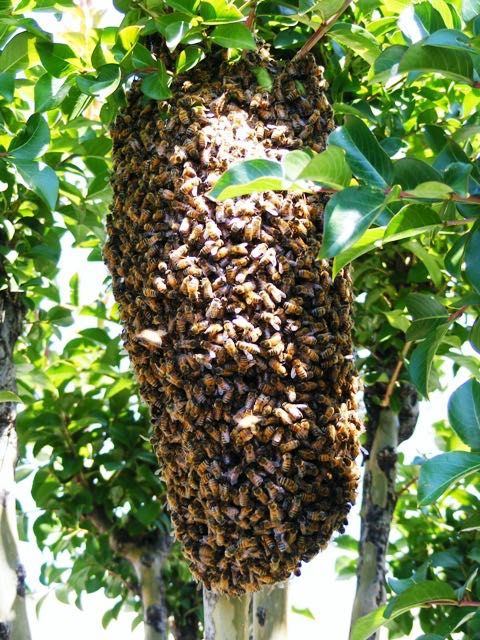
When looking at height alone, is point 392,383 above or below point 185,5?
below

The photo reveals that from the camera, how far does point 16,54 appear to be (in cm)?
198

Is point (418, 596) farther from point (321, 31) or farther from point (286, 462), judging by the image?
point (321, 31)

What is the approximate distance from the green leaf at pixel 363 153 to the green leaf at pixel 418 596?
28.1 inches

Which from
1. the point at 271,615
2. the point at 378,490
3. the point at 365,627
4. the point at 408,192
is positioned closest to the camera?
the point at 408,192

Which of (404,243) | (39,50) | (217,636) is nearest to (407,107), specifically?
(404,243)

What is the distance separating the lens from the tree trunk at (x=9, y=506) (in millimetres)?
2027

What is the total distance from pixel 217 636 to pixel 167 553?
103 centimetres

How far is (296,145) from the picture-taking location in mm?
1798

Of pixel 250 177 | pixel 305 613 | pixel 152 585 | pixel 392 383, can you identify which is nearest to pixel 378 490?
pixel 392 383

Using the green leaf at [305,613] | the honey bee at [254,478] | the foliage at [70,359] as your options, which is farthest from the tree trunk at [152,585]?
the honey bee at [254,478]

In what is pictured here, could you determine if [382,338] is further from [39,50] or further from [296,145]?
[39,50]

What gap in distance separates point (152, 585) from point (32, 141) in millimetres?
1384

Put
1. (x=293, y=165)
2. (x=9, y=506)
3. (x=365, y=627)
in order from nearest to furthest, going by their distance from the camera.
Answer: (x=293, y=165) < (x=365, y=627) < (x=9, y=506)

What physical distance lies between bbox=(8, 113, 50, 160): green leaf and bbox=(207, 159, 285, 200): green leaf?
2.04ft
